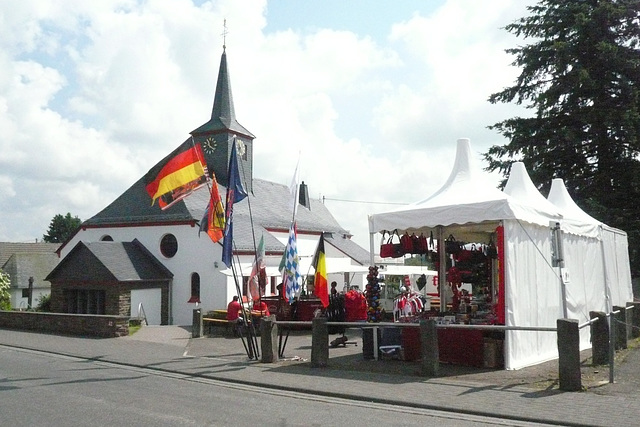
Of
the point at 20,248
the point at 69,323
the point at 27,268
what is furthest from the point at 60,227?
the point at 69,323

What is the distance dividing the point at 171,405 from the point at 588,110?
76.1 ft

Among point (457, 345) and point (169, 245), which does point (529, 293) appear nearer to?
point (457, 345)

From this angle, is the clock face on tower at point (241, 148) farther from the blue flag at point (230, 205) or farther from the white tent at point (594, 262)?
the blue flag at point (230, 205)

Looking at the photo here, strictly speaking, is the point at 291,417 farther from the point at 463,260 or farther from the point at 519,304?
the point at 463,260

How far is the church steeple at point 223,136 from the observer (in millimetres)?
39469

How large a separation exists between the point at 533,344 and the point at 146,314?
2087cm

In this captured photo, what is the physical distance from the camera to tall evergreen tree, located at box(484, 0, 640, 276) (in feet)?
87.5

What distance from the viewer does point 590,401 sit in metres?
9.39

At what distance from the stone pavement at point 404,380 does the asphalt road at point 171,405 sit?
0.38 m

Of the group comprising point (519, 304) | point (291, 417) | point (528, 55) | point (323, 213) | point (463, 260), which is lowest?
point (291, 417)

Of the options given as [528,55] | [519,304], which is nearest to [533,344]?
[519,304]

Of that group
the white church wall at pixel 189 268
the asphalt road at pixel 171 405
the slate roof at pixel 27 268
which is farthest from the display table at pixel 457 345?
the slate roof at pixel 27 268

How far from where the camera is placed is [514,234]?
42.4 ft

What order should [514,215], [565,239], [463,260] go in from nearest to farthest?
1. [514,215]
2. [565,239]
3. [463,260]
